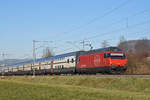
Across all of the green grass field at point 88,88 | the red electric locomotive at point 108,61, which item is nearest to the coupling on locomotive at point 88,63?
the red electric locomotive at point 108,61

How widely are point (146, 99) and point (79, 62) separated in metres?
31.4

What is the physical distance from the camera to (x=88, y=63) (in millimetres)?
43688

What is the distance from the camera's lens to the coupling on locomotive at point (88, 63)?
1502 inches

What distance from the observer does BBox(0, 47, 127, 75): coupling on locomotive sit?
38.2 m

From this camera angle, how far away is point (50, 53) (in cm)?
13762

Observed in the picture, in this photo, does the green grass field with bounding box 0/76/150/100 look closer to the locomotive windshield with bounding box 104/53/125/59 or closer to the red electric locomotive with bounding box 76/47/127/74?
the red electric locomotive with bounding box 76/47/127/74

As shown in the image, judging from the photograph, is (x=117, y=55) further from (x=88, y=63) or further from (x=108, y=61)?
(x=88, y=63)

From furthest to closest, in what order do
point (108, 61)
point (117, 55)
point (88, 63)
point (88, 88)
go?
point (88, 63) → point (117, 55) → point (108, 61) → point (88, 88)

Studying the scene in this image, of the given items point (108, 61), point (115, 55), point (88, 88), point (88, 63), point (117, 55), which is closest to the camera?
point (88, 88)

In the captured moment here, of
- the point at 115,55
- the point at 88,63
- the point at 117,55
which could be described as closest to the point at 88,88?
the point at 115,55

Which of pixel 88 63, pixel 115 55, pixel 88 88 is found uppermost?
pixel 115 55

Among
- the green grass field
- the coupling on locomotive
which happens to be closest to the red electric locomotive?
the coupling on locomotive

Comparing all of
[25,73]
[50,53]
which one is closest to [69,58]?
[25,73]

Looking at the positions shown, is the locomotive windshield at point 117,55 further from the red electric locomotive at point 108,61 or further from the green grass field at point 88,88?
the green grass field at point 88,88
